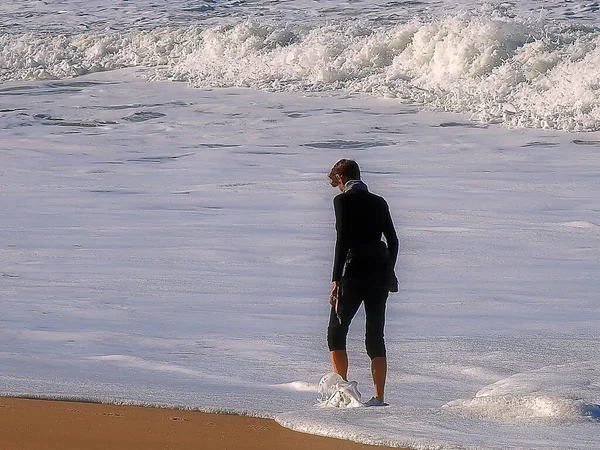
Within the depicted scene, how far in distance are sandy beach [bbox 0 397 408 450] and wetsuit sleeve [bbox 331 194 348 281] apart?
3.02ft

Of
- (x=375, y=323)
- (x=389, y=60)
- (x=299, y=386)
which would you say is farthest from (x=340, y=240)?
(x=389, y=60)

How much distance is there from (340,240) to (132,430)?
1.53 m

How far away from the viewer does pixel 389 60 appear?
27859 millimetres

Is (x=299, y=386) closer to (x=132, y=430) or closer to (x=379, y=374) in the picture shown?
(x=379, y=374)

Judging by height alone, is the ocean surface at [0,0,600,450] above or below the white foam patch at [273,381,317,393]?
below

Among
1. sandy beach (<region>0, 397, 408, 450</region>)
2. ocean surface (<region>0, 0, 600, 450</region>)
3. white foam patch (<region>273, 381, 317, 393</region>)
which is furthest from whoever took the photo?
white foam patch (<region>273, 381, 317, 393</region>)

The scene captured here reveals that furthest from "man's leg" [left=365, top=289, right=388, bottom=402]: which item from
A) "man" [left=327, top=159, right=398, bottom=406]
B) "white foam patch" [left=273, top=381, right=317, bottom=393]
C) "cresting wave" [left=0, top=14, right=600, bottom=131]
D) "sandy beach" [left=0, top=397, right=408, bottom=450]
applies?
"cresting wave" [left=0, top=14, right=600, bottom=131]

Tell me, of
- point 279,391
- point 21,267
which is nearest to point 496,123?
point 21,267

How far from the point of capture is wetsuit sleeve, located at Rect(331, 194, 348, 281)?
606cm

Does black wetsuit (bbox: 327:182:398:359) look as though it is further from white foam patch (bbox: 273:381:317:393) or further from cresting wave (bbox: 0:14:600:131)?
cresting wave (bbox: 0:14:600:131)

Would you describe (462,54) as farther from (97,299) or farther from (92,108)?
(97,299)

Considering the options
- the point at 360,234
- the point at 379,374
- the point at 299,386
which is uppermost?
the point at 360,234

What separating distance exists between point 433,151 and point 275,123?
458 centimetres

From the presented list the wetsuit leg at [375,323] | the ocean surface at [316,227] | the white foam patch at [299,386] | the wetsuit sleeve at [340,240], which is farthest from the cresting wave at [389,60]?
the wetsuit sleeve at [340,240]
